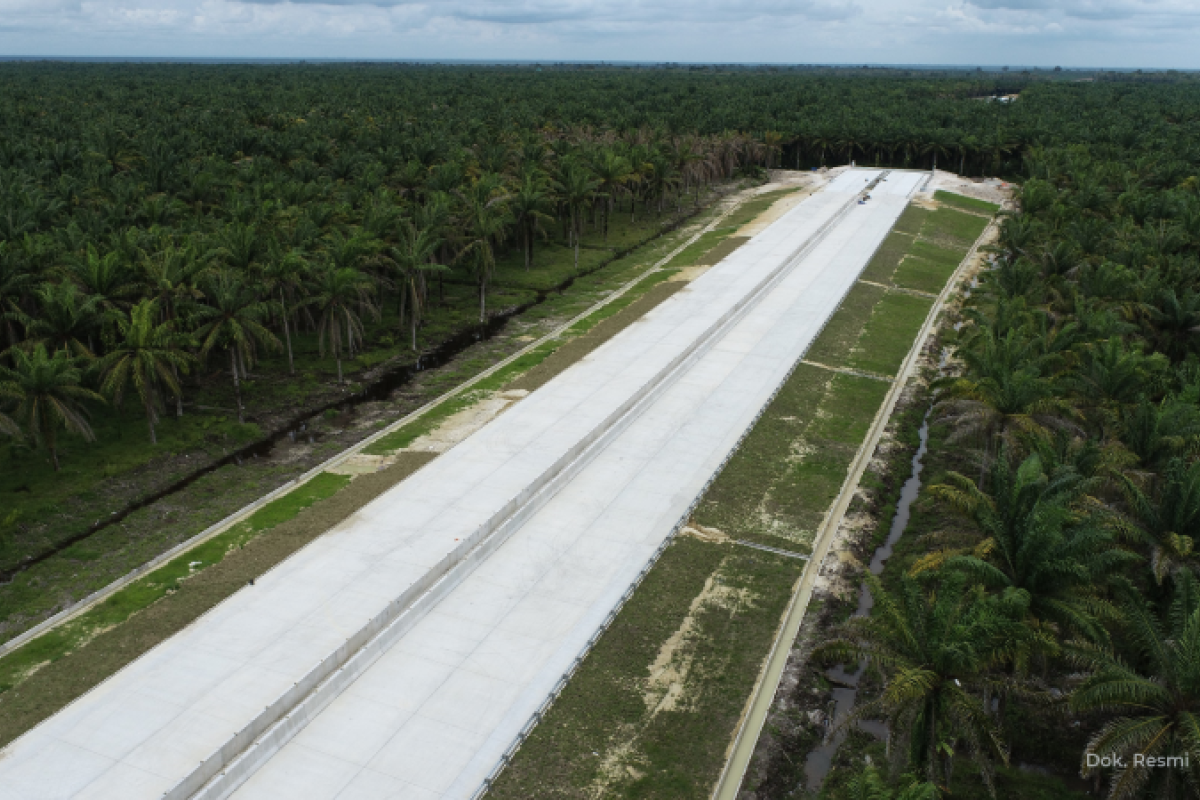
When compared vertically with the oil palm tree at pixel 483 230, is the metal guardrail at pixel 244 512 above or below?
below

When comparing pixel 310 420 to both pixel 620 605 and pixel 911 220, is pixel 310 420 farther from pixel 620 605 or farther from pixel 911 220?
pixel 911 220

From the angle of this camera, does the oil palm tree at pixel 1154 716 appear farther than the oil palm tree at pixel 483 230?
No

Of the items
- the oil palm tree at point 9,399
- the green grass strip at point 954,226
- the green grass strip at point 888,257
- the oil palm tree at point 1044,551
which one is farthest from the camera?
the green grass strip at point 954,226

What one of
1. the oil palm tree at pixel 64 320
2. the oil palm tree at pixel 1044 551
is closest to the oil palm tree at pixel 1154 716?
the oil palm tree at pixel 1044 551

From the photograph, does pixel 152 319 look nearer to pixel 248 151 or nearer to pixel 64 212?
pixel 64 212

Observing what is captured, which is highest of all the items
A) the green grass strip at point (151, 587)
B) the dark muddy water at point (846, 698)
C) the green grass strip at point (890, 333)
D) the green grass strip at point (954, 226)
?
the green grass strip at point (954, 226)

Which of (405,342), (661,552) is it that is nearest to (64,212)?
(405,342)

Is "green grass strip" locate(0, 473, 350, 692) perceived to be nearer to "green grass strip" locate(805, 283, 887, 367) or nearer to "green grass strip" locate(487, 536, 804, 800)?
"green grass strip" locate(487, 536, 804, 800)

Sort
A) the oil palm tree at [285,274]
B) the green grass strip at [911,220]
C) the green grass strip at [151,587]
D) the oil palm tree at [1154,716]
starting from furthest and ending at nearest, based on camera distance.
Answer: the green grass strip at [911,220]
the oil palm tree at [285,274]
the green grass strip at [151,587]
the oil palm tree at [1154,716]

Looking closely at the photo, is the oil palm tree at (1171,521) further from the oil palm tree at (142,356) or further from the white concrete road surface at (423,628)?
the oil palm tree at (142,356)
